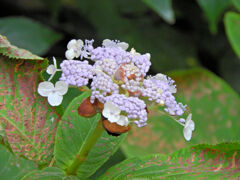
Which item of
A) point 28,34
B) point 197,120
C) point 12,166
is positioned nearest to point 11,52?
point 12,166

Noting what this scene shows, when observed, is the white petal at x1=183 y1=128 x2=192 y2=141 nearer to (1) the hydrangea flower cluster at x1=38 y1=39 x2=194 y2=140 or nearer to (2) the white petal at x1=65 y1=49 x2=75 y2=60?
(1) the hydrangea flower cluster at x1=38 y1=39 x2=194 y2=140

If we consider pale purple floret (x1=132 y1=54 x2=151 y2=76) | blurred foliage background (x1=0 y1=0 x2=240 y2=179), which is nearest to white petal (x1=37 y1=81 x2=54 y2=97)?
pale purple floret (x1=132 y1=54 x2=151 y2=76)

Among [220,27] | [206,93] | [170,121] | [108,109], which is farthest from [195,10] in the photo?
[108,109]

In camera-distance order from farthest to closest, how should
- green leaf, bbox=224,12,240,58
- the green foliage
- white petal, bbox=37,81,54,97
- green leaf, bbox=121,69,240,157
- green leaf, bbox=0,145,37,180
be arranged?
the green foliage < green leaf, bbox=224,12,240,58 < green leaf, bbox=121,69,240,157 < green leaf, bbox=0,145,37,180 < white petal, bbox=37,81,54,97

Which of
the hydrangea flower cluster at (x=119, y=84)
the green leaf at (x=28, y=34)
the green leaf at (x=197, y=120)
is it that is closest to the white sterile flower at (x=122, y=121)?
the hydrangea flower cluster at (x=119, y=84)

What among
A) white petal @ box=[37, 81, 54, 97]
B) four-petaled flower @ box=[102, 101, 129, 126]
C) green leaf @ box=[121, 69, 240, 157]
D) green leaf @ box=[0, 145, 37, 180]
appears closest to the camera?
four-petaled flower @ box=[102, 101, 129, 126]

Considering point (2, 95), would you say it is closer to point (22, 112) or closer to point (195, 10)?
point (22, 112)

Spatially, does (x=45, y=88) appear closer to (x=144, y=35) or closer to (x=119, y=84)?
(x=119, y=84)
